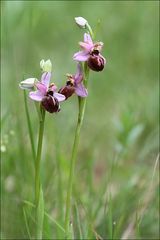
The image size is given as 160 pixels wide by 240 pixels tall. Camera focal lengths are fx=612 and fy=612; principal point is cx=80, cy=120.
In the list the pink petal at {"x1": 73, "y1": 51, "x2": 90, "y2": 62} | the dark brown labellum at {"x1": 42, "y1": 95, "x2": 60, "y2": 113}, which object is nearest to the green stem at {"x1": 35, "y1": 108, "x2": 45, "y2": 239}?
the dark brown labellum at {"x1": 42, "y1": 95, "x2": 60, "y2": 113}

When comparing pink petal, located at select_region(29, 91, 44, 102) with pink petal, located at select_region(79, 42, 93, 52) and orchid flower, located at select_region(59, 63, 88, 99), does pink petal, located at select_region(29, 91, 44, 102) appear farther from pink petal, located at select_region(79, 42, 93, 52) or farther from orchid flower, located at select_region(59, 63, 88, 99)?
pink petal, located at select_region(79, 42, 93, 52)

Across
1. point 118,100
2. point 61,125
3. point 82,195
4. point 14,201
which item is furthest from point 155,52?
point 14,201

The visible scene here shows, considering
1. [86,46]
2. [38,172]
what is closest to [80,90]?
[86,46]

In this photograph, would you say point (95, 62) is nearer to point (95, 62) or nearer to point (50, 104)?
point (95, 62)

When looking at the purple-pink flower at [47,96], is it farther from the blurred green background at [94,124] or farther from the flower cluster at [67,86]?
the blurred green background at [94,124]

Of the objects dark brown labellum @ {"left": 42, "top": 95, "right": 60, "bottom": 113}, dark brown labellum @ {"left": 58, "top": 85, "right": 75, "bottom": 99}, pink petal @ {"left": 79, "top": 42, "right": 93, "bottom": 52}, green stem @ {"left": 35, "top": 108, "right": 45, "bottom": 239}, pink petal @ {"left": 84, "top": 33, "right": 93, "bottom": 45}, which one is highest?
pink petal @ {"left": 84, "top": 33, "right": 93, "bottom": 45}
